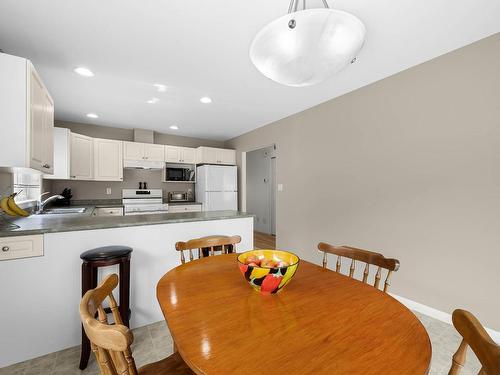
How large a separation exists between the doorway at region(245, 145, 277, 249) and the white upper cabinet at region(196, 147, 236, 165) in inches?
36.8

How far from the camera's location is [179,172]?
4898 mm

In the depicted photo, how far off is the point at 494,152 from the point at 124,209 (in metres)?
4.76

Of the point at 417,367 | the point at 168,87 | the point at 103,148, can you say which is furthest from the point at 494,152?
the point at 103,148

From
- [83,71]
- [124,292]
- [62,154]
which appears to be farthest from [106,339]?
[62,154]

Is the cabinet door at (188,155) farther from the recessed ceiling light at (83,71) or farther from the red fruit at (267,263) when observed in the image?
the red fruit at (267,263)

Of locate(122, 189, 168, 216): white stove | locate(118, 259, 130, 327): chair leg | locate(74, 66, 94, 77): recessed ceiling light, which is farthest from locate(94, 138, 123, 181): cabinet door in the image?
locate(118, 259, 130, 327): chair leg

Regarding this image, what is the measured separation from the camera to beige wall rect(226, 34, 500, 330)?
1.86m

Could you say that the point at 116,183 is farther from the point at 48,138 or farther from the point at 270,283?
the point at 270,283

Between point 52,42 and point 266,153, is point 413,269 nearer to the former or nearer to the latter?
point 52,42

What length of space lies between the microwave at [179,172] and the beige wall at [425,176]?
2892 millimetres

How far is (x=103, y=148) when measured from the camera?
4.12 meters

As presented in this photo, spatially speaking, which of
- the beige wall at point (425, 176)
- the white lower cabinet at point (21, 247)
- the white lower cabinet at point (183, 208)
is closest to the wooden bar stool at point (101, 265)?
the white lower cabinet at point (21, 247)

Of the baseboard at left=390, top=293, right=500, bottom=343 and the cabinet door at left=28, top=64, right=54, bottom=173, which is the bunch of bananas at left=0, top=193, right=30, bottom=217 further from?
the baseboard at left=390, top=293, right=500, bottom=343

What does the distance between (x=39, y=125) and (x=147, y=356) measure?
199 cm
